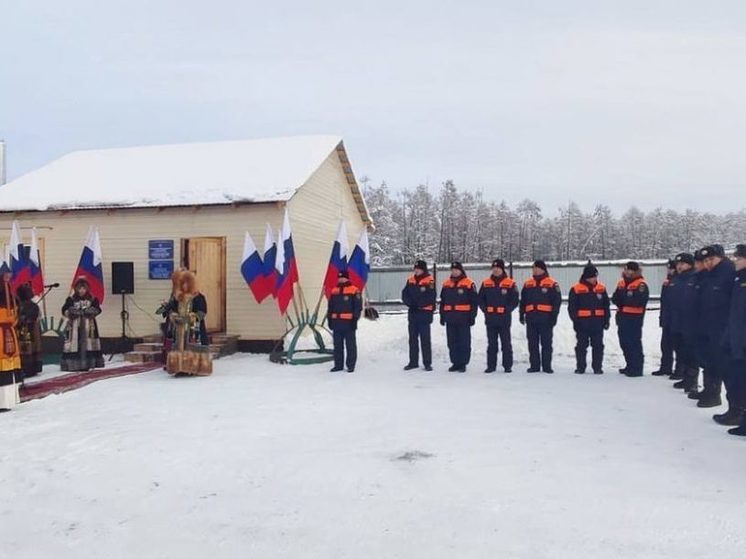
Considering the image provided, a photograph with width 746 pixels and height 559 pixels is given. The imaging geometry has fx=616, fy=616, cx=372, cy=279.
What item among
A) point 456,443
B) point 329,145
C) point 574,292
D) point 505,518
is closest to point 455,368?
point 574,292

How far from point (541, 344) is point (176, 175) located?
9.69m

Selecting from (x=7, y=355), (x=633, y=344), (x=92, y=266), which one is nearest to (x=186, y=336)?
(x=7, y=355)

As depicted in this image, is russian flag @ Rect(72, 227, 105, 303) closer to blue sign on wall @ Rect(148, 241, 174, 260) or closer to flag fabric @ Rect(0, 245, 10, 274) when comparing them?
blue sign on wall @ Rect(148, 241, 174, 260)

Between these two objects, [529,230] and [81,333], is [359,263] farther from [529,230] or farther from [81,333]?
[529,230]

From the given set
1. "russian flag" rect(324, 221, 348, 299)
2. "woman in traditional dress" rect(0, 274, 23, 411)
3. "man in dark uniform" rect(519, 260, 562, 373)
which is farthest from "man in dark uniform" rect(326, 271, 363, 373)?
"woman in traditional dress" rect(0, 274, 23, 411)

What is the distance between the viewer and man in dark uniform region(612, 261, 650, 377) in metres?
9.77

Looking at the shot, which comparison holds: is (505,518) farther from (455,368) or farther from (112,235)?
(112,235)

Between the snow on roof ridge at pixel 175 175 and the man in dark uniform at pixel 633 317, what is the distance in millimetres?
6782

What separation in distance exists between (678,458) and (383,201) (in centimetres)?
7072

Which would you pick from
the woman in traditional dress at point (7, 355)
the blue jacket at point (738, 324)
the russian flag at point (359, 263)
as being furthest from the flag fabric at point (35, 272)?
the blue jacket at point (738, 324)

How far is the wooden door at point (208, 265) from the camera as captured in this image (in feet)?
45.1

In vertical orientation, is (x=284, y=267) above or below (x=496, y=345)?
above

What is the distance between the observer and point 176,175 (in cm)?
1505

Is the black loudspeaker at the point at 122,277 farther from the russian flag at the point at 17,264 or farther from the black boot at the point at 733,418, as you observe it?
the black boot at the point at 733,418
